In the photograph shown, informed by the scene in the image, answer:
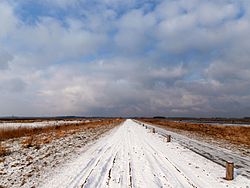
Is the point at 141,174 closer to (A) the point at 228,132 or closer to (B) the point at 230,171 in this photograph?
(B) the point at 230,171

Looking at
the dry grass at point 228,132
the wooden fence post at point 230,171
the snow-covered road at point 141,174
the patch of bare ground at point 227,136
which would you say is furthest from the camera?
the dry grass at point 228,132

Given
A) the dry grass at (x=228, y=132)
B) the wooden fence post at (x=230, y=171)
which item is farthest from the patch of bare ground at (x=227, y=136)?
the wooden fence post at (x=230, y=171)

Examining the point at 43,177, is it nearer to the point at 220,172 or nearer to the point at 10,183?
the point at 10,183

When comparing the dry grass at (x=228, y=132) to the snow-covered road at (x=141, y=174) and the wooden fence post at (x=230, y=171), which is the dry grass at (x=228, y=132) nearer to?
the snow-covered road at (x=141, y=174)

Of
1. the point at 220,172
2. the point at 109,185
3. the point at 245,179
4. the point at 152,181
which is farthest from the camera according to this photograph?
the point at 220,172

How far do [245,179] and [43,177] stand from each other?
769cm

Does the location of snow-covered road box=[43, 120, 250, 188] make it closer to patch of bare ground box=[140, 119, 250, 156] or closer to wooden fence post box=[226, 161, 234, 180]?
wooden fence post box=[226, 161, 234, 180]

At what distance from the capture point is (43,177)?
9.92 metres

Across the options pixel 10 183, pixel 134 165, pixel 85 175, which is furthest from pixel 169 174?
pixel 10 183

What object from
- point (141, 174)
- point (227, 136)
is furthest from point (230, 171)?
point (227, 136)

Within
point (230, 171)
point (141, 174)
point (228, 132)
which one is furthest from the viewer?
point (228, 132)

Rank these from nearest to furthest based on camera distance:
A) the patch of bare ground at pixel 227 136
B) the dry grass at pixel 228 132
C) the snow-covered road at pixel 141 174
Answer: the snow-covered road at pixel 141 174 → the patch of bare ground at pixel 227 136 → the dry grass at pixel 228 132

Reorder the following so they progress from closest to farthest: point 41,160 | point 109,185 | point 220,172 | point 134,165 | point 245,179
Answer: point 109,185, point 245,179, point 220,172, point 134,165, point 41,160

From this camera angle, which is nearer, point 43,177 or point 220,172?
point 43,177
